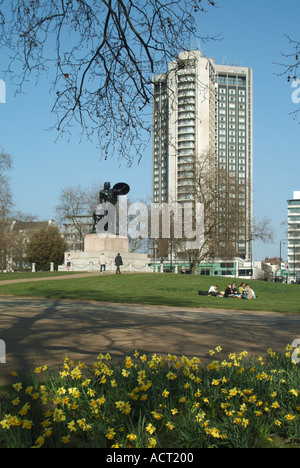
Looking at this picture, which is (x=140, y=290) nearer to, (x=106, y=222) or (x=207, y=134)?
(x=106, y=222)

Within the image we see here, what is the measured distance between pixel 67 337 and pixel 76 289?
16655 mm

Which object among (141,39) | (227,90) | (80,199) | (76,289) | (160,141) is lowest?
(76,289)

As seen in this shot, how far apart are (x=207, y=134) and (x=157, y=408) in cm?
12098

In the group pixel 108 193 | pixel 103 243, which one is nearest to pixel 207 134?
pixel 108 193

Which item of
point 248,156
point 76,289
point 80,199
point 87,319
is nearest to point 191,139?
point 248,156

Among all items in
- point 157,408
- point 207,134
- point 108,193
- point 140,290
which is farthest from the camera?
point 207,134

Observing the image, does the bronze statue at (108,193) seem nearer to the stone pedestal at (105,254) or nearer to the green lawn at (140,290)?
the stone pedestal at (105,254)

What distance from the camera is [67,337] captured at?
8109 mm

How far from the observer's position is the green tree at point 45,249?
6694 cm

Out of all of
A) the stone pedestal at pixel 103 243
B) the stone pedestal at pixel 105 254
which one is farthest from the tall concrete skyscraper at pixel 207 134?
the stone pedestal at pixel 105 254

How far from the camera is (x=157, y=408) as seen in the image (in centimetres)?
391

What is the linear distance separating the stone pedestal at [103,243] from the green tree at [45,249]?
84.7 ft

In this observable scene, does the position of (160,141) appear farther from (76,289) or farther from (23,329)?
(76,289)

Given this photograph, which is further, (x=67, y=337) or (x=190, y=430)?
(x=67, y=337)
